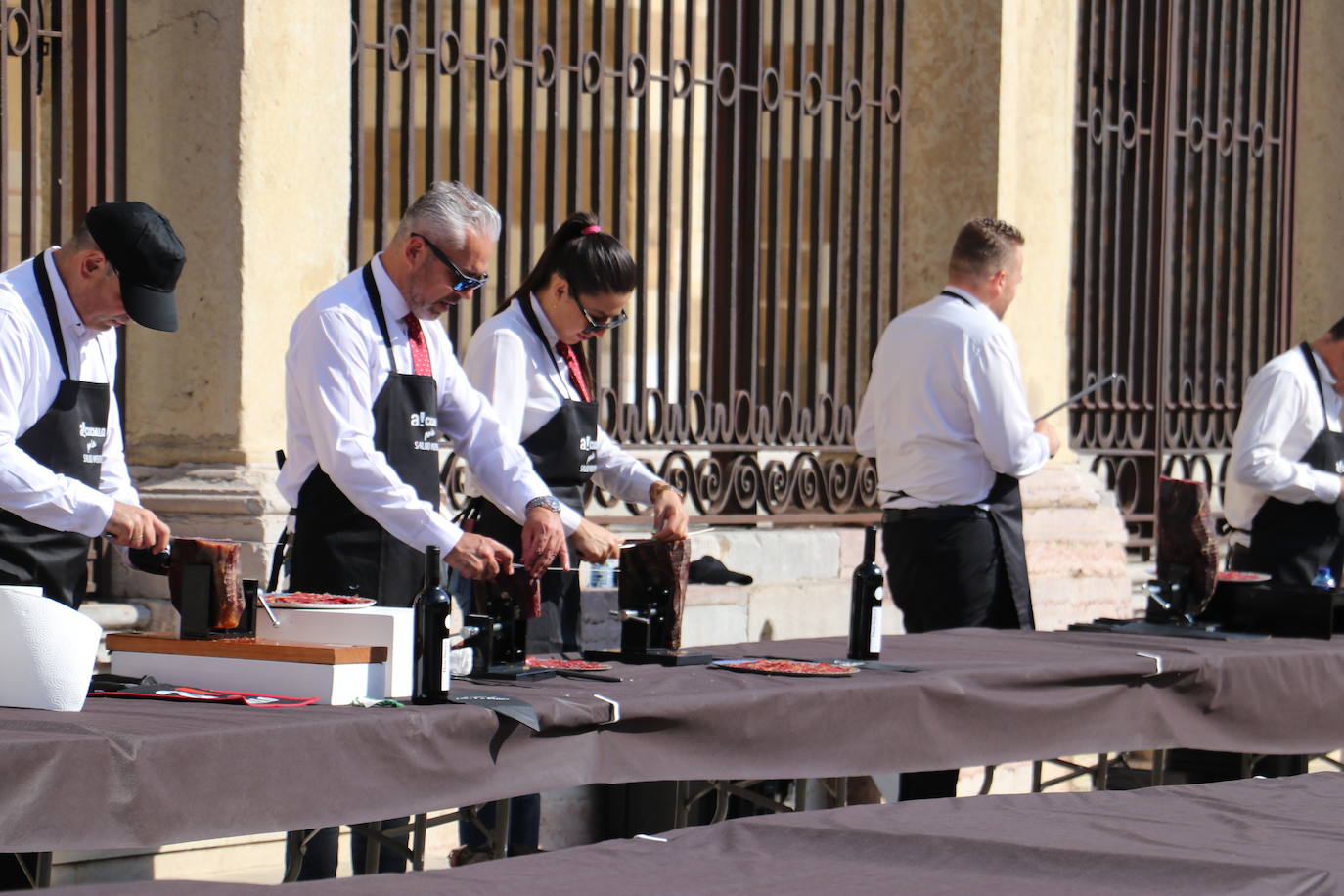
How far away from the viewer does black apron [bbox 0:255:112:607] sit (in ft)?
12.4

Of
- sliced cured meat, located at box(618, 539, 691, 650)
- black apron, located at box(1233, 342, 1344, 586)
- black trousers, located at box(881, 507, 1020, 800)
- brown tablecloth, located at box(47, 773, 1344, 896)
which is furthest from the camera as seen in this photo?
black apron, located at box(1233, 342, 1344, 586)

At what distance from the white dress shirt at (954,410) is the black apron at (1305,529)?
50.4 inches

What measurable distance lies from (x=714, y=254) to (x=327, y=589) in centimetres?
360

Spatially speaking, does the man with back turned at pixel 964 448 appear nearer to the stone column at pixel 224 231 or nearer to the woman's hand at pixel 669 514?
the woman's hand at pixel 669 514

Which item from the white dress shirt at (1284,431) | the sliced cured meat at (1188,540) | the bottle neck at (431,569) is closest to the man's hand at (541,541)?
the bottle neck at (431,569)

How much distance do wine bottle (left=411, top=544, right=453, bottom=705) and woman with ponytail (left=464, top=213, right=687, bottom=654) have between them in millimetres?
1241

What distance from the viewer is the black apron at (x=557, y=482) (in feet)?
14.8

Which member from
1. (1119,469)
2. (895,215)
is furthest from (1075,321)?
(895,215)

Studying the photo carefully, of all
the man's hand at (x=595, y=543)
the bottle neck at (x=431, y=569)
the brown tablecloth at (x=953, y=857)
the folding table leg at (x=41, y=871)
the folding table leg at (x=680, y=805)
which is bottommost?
the folding table leg at (x=680, y=805)

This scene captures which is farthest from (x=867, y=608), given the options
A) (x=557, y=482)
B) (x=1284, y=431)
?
(x=1284, y=431)

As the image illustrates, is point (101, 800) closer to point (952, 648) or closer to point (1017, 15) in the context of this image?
point (952, 648)

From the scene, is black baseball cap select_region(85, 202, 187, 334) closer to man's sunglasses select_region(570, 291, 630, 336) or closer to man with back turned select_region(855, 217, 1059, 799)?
man's sunglasses select_region(570, 291, 630, 336)

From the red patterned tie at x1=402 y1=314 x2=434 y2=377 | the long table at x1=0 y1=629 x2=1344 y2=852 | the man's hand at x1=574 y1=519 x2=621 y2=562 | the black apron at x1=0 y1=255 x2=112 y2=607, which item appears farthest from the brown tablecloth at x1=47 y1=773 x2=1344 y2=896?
the black apron at x1=0 y1=255 x2=112 y2=607

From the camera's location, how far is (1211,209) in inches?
382
